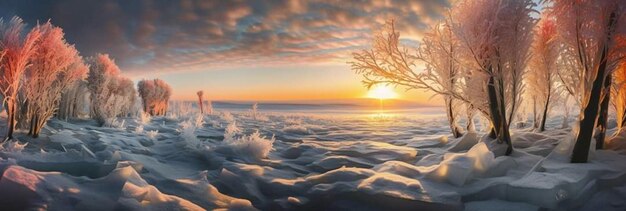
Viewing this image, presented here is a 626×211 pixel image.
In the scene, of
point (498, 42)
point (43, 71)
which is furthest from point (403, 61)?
point (43, 71)

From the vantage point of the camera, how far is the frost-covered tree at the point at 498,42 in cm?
571

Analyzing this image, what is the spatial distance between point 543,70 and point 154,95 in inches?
618

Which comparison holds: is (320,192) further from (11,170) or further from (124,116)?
(124,116)

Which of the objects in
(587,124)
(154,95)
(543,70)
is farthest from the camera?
(154,95)

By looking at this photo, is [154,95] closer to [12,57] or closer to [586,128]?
[12,57]

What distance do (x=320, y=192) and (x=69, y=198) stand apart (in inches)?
92.9

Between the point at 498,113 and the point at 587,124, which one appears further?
the point at 498,113

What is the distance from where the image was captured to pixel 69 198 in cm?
348

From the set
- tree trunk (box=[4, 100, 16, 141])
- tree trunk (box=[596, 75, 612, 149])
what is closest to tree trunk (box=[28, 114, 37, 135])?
tree trunk (box=[4, 100, 16, 141])

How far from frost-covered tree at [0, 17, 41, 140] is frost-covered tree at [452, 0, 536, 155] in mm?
6660

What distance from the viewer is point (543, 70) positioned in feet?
29.3

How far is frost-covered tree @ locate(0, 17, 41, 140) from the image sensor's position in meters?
6.32

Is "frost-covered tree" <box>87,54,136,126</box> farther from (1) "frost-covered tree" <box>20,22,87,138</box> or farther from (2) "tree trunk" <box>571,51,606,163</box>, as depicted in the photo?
(2) "tree trunk" <box>571,51,606,163</box>

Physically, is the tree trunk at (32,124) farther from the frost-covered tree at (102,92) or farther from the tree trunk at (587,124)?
the tree trunk at (587,124)
